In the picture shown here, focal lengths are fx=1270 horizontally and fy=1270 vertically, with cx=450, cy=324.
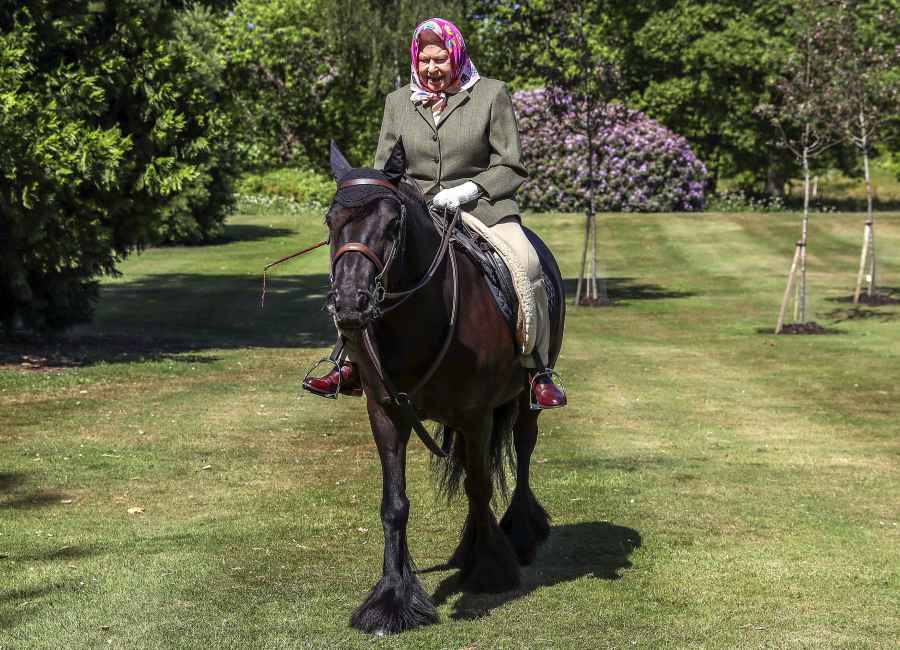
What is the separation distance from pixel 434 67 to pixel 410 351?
6.70ft

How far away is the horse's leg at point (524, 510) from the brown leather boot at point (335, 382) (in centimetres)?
181

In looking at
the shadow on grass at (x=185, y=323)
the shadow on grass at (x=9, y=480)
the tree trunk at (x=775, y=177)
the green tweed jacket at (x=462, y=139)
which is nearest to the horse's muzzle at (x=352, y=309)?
the green tweed jacket at (x=462, y=139)

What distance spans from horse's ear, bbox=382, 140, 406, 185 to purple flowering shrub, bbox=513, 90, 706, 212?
44.4 m

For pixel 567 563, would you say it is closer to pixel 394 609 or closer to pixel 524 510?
pixel 524 510

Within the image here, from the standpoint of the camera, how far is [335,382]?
7.53 m

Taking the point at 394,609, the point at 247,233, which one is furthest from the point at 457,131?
the point at 247,233

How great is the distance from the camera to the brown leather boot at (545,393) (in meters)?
8.09

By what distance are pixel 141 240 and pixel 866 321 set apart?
15.3 m

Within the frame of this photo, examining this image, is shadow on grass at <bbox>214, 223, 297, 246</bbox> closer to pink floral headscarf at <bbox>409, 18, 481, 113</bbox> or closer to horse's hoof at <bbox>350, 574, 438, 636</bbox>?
pink floral headscarf at <bbox>409, 18, 481, 113</bbox>

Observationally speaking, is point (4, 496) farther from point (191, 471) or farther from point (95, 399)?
point (95, 399)

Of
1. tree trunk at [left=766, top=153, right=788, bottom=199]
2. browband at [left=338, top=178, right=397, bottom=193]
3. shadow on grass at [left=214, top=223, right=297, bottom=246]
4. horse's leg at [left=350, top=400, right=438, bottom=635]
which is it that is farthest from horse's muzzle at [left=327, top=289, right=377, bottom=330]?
tree trunk at [left=766, top=153, right=788, bottom=199]

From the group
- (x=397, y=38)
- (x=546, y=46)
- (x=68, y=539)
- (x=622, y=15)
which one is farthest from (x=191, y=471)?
(x=622, y=15)

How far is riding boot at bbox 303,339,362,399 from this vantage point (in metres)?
7.49

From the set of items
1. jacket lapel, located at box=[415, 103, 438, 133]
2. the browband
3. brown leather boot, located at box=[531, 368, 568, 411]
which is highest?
jacket lapel, located at box=[415, 103, 438, 133]
